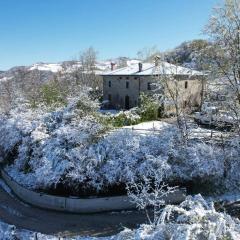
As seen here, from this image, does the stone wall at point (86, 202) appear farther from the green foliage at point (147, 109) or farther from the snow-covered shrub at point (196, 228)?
the green foliage at point (147, 109)

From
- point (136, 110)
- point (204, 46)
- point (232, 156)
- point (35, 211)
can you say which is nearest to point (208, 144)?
point (232, 156)

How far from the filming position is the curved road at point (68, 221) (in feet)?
68.7

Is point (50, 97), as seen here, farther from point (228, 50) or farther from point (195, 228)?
point (195, 228)

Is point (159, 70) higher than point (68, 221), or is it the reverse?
point (159, 70)

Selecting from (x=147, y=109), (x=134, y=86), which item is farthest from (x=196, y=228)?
(x=134, y=86)

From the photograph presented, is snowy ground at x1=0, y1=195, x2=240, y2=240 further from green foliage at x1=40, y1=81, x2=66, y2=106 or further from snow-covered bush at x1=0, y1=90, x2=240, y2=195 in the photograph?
green foliage at x1=40, y1=81, x2=66, y2=106

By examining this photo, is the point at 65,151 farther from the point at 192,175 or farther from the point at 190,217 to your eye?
the point at 190,217

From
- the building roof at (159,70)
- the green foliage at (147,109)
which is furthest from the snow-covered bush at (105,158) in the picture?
the green foliage at (147,109)

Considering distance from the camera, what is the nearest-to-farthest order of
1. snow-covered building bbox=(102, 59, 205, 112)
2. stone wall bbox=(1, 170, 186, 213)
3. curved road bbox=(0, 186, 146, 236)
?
curved road bbox=(0, 186, 146, 236)
stone wall bbox=(1, 170, 186, 213)
snow-covered building bbox=(102, 59, 205, 112)

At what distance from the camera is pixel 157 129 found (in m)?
29.4

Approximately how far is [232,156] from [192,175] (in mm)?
3411

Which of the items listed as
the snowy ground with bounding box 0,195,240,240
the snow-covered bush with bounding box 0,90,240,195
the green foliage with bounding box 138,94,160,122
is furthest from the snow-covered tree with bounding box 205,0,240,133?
the snowy ground with bounding box 0,195,240,240

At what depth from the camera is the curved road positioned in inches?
825

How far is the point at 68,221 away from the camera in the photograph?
22.3 metres
